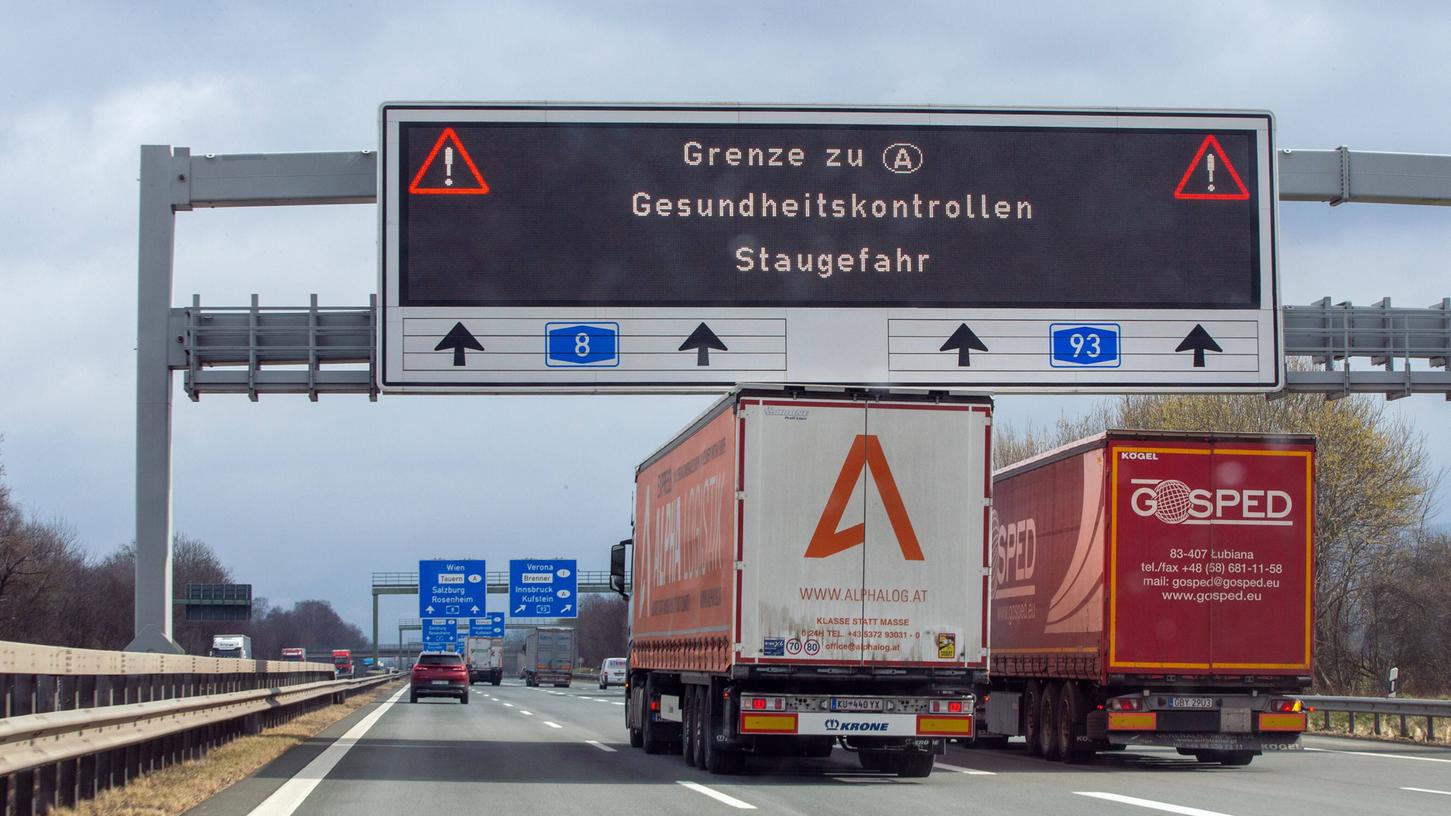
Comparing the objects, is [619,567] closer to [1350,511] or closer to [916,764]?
[916,764]

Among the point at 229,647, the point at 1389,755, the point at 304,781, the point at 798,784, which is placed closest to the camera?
the point at 304,781

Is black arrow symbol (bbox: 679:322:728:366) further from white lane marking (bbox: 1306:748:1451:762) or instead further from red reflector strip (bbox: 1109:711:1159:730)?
white lane marking (bbox: 1306:748:1451:762)

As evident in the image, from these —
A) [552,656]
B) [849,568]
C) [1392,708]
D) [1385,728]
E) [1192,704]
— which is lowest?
[552,656]

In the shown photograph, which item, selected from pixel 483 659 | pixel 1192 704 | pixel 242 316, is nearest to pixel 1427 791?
pixel 1192 704

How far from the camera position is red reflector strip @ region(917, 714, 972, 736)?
52.6 ft

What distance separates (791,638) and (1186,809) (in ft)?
13.7

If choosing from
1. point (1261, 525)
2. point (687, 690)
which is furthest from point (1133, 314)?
point (687, 690)

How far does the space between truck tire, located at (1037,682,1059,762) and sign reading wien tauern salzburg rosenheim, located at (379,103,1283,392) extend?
4391 millimetres

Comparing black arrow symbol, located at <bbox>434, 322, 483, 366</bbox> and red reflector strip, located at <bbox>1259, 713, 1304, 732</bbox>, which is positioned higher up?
black arrow symbol, located at <bbox>434, 322, 483, 366</bbox>

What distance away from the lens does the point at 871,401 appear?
16.1 metres

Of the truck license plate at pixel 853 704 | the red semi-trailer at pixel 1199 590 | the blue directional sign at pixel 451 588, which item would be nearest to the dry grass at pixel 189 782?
the truck license plate at pixel 853 704

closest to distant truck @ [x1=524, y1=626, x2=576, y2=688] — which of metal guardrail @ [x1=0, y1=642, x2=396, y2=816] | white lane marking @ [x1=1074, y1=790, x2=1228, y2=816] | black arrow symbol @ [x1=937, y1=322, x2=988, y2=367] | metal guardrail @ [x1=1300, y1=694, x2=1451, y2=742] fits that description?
metal guardrail @ [x1=1300, y1=694, x2=1451, y2=742]

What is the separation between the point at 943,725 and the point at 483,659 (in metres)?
74.3

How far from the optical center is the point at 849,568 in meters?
15.8
